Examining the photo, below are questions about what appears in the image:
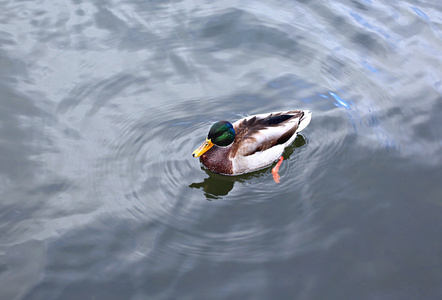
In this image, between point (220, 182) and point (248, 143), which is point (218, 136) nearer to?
point (248, 143)

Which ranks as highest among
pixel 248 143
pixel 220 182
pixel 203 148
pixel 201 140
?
pixel 248 143

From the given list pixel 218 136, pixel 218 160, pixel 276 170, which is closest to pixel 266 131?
pixel 276 170

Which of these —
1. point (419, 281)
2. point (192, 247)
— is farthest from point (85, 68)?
point (419, 281)

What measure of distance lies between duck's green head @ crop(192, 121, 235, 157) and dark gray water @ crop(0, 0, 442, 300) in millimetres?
312

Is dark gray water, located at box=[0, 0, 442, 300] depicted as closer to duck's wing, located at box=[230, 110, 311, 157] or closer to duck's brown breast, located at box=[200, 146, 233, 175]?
duck's brown breast, located at box=[200, 146, 233, 175]

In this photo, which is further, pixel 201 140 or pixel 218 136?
pixel 201 140

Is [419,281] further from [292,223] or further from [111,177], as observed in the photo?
[111,177]

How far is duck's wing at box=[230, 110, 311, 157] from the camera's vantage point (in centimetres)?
676

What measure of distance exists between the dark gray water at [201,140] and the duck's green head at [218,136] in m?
0.31

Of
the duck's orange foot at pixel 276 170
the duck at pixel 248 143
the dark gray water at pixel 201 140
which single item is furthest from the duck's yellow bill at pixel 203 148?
the duck's orange foot at pixel 276 170

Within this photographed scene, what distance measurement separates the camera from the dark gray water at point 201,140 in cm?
536

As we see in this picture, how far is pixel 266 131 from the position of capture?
6805mm

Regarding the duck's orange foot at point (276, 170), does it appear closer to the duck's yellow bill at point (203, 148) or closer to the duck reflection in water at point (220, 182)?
the duck reflection in water at point (220, 182)

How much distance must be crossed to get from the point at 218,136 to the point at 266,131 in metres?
0.68
